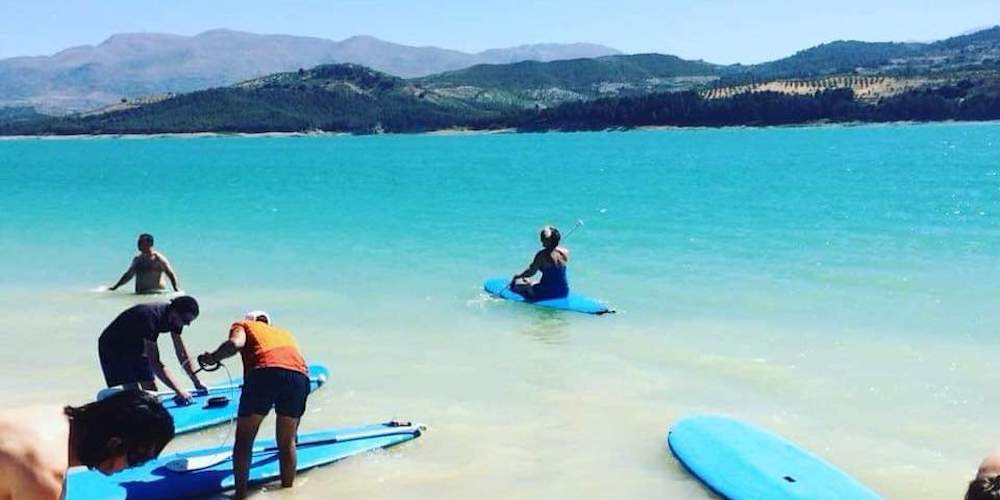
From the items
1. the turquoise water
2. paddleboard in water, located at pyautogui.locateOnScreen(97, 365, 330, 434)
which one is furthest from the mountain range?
paddleboard in water, located at pyautogui.locateOnScreen(97, 365, 330, 434)

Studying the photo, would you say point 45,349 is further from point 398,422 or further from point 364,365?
point 398,422

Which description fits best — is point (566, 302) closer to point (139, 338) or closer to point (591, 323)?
point (591, 323)

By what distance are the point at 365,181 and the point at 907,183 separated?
27485mm

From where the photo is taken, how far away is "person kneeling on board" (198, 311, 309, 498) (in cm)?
704

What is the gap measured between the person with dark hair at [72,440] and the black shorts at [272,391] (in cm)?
345

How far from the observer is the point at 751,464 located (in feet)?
25.3

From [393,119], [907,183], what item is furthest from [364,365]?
[393,119]

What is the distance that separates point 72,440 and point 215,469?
428 centimetres

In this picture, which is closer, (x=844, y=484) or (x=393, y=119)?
(x=844, y=484)

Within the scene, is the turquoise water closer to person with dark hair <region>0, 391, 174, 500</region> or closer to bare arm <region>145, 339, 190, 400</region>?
bare arm <region>145, 339, 190, 400</region>

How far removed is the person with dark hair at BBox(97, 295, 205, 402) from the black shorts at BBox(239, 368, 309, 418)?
3.82 ft

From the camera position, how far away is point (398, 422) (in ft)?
29.3

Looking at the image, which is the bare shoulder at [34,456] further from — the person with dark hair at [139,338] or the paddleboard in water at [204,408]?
the paddleboard in water at [204,408]

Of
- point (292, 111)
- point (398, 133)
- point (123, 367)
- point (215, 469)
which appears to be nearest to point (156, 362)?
point (123, 367)
